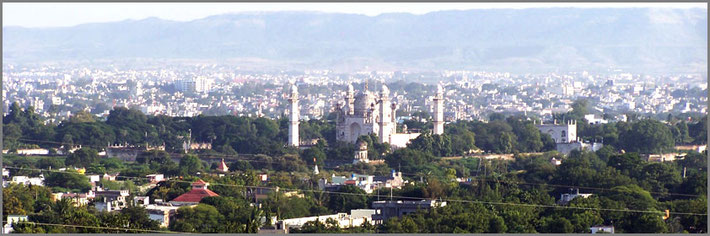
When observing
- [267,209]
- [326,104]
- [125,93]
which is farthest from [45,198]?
[125,93]

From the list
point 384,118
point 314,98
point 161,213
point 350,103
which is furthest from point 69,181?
point 314,98

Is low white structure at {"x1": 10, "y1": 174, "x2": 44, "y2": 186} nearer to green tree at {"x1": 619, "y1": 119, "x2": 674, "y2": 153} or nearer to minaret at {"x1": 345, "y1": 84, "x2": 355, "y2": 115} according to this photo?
minaret at {"x1": 345, "y1": 84, "x2": 355, "y2": 115}

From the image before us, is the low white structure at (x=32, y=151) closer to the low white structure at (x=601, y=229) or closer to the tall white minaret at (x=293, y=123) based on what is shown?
the tall white minaret at (x=293, y=123)

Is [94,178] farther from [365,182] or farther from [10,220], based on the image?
[10,220]

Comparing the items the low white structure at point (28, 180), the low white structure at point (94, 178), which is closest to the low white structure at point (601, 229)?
the low white structure at point (28, 180)

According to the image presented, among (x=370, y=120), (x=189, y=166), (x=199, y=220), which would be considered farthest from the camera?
(x=370, y=120)

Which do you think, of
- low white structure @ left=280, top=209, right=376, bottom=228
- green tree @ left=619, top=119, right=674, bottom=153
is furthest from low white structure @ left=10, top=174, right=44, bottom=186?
green tree @ left=619, top=119, right=674, bottom=153
